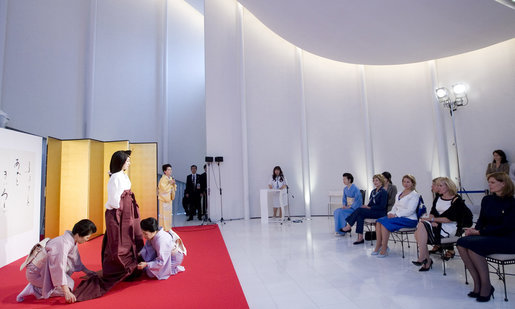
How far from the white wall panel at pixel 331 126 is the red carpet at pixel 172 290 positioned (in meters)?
4.91

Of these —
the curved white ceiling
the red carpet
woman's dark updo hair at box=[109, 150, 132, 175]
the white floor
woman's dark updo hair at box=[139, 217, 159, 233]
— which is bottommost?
the white floor

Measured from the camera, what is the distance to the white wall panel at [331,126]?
8.41 metres

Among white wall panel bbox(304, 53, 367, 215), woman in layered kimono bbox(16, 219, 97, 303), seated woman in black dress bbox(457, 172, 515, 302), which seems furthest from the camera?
white wall panel bbox(304, 53, 367, 215)

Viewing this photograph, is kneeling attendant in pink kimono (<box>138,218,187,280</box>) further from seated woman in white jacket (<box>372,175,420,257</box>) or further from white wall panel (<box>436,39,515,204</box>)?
white wall panel (<box>436,39,515,204</box>)

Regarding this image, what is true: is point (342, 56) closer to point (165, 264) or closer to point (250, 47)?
point (250, 47)

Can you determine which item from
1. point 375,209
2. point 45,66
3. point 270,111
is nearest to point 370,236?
point 375,209

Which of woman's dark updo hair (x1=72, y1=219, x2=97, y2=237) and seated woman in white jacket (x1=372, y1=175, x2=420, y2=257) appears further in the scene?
seated woman in white jacket (x1=372, y1=175, x2=420, y2=257)

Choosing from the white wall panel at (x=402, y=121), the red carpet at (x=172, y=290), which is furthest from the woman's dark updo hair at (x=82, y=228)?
the white wall panel at (x=402, y=121)

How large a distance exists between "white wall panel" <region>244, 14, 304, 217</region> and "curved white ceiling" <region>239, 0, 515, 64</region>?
77 cm

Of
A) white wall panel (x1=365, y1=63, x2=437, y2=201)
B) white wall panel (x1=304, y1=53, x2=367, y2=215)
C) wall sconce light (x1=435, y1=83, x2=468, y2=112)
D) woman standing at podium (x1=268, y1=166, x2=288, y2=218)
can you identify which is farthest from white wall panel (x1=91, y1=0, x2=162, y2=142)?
wall sconce light (x1=435, y1=83, x2=468, y2=112)

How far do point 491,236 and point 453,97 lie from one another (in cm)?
610

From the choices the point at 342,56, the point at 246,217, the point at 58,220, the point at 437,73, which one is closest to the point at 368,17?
the point at 342,56

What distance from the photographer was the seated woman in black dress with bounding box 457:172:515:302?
2.53 meters

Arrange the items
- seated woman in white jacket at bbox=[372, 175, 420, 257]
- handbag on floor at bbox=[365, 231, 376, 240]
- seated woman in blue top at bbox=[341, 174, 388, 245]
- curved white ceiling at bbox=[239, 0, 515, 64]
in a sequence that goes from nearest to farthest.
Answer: seated woman in white jacket at bbox=[372, 175, 420, 257]
seated woman in blue top at bbox=[341, 174, 388, 245]
handbag on floor at bbox=[365, 231, 376, 240]
curved white ceiling at bbox=[239, 0, 515, 64]
